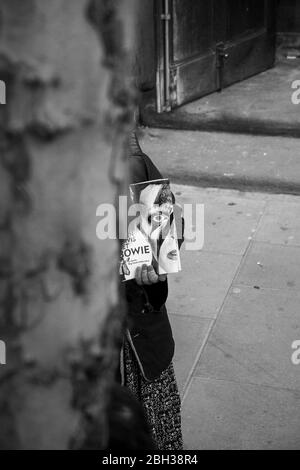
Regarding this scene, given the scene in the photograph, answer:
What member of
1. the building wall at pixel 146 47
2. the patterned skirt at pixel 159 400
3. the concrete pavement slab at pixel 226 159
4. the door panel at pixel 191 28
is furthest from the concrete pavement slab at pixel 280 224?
the patterned skirt at pixel 159 400

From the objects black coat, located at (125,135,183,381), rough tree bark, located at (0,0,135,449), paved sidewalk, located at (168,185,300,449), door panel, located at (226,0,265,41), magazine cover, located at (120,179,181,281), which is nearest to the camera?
rough tree bark, located at (0,0,135,449)

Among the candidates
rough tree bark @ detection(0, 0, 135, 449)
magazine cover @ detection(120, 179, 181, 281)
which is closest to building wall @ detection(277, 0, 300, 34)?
magazine cover @ detection(120, 179, 181, 281)

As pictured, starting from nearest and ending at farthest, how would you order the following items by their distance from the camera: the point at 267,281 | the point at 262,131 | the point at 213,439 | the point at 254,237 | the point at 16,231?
the point at 16,231
the point at 213,439
the point at 267,281
the point at 254,237
the point at 262,131

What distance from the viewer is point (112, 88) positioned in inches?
30.8

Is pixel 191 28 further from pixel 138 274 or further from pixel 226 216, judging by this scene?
pixel 138 274

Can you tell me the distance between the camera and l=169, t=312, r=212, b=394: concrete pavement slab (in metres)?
4.82

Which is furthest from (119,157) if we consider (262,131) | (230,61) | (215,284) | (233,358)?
(230,61)

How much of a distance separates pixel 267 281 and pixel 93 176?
504cm

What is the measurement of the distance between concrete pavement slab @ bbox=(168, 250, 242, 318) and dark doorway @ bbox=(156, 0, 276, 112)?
2757 mm

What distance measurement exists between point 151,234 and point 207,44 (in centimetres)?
575

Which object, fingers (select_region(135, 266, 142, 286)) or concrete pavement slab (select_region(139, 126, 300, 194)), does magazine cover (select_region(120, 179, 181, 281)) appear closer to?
fingers (select_region(135, 266, 142, 286))

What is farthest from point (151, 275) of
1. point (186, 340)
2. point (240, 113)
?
point (240, 113)

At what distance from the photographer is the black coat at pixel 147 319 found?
11.0 ft

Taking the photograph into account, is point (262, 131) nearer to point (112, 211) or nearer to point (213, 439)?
point (213, 439)
